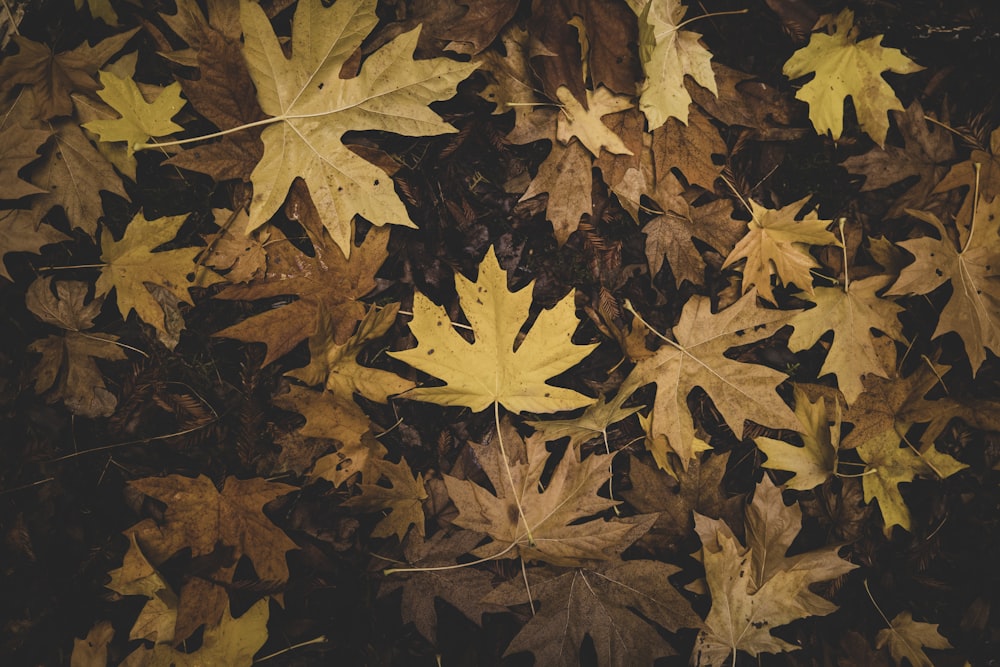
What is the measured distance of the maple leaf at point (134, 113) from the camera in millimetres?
1545

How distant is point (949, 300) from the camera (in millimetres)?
1708

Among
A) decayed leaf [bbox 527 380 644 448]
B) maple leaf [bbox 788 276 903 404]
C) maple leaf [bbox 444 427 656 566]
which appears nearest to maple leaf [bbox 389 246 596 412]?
decayed leaf [bbox 527 380 644 448]

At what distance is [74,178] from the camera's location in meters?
1.64

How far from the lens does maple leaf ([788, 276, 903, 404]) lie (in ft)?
5.55

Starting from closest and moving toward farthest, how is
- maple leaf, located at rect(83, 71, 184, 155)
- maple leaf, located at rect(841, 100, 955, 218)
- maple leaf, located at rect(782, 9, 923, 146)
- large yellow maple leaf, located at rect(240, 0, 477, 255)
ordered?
large yellow maple leaf, located at rect(240, 0, 477, 255) → maple leaf, located at rect(83, 71, 184, 155) → maple leaf, located at rect(782, 9, 923, 146) → maple leaf, located at rect(841, 100, 955, 218)

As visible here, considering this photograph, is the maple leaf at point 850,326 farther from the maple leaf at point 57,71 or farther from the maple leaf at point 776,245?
the maple leaf at point 57,71

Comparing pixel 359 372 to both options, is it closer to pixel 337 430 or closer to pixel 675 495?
pixel 337 430

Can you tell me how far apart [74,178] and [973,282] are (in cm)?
289

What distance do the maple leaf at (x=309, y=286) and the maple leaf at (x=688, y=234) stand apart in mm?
886

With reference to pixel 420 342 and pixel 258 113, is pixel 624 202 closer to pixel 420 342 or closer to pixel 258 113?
pixel 420 342

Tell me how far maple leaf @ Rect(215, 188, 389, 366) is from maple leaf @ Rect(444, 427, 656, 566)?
2.07 feet

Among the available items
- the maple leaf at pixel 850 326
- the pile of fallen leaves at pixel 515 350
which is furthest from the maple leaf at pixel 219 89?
the maple leaf at pixel 850 326

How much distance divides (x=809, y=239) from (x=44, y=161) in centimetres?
245

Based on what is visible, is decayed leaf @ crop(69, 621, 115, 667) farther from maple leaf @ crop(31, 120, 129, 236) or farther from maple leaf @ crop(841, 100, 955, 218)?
maple leaf @ crop(841, 100, 955, 218)
